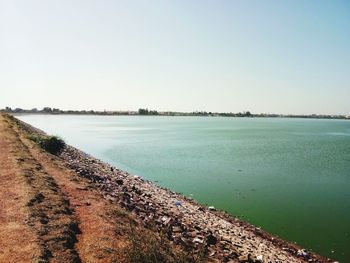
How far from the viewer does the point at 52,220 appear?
1318 centimetres

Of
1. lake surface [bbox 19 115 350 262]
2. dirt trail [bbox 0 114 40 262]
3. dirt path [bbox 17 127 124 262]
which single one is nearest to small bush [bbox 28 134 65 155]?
lake surface [bbox 19 115 350 262]

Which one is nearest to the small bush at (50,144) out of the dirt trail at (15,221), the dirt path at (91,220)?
the dirt path at (91,220)

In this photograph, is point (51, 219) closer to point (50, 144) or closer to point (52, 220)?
point (52, 220)

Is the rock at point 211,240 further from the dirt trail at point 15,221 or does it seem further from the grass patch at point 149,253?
the dirt trail at point 15,221

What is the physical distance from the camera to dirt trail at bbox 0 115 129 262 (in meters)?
10.7

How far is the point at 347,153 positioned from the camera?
62062 mm

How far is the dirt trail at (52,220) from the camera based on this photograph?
421 inches

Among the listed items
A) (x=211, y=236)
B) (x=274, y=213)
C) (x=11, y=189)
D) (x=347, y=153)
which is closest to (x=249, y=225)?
(x=274, y=213)

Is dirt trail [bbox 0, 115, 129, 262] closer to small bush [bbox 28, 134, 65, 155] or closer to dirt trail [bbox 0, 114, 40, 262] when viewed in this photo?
dirt trail [bbox 0, 114, 40, 262]

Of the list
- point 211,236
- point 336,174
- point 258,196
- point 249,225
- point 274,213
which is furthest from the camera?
point 336,174

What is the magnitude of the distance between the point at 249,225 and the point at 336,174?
2364cm

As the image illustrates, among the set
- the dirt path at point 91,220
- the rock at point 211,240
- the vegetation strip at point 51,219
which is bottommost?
the rock at point 211,240

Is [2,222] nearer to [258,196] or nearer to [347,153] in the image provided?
[258,196]

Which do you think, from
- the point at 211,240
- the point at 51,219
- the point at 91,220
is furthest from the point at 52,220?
the point at 211,240
